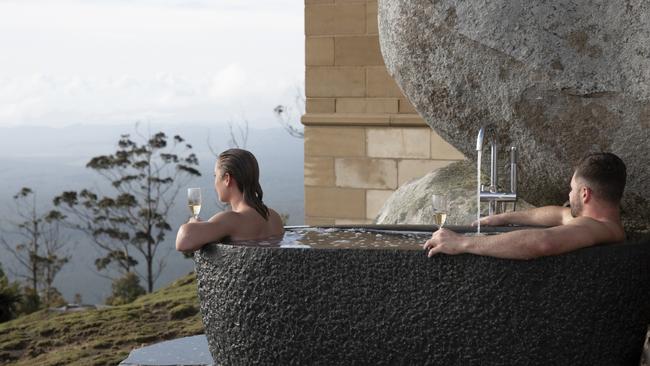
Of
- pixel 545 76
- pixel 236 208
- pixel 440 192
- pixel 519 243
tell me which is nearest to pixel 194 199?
pixel 236 208

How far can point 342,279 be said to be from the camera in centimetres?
341

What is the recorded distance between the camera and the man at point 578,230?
3283 millimetres

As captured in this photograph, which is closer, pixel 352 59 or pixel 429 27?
pixel 429 27

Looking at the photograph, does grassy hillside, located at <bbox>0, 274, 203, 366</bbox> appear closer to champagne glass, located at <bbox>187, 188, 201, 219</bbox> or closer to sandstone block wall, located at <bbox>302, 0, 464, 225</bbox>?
sandstone block wall, located at <bbox>302, 0, 464, 225</bbox>

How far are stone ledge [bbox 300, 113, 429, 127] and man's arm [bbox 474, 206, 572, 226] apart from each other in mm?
3351

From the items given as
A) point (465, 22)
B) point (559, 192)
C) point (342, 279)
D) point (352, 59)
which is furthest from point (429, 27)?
point (352, 59)

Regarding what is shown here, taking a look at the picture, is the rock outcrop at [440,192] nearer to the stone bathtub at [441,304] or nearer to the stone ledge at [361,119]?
the stone bathtub at [441,304]

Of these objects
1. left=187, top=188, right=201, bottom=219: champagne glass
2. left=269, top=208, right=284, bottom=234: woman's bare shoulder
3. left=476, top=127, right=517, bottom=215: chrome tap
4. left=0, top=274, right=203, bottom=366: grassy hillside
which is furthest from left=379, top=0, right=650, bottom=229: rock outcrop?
left=0, top=274, right=203, bottom=366: grassy hillside

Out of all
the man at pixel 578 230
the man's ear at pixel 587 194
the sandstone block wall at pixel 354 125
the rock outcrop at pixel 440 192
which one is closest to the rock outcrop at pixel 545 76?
the rock outcrop at pixel 440 192

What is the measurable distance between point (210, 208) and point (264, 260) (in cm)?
923

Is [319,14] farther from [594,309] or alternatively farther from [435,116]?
[594,309]

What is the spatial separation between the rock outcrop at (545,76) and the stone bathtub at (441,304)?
86 cm

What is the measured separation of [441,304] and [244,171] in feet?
2.61

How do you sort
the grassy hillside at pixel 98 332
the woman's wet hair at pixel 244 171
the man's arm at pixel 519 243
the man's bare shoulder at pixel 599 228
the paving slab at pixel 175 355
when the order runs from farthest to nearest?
1. the grassy hillside at pixel 98 332
2. the paving slab at pixel 175 355
3. the woman's wet hair at pixel 244 171
4. the man's bare shoulder at pixel 599 228
5. the man's arm at pixel 519 243
